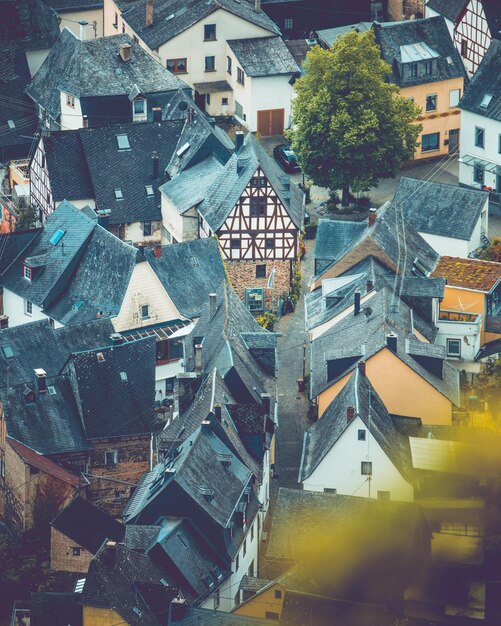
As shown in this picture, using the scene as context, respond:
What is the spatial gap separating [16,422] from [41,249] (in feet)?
47.3

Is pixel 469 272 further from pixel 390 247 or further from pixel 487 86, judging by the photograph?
pixel 487 86

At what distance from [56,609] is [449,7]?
48.3 meters

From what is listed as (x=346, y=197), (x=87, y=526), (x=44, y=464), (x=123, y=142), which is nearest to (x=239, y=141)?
(x=123, y=142)

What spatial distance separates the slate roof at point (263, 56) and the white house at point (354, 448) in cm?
3264

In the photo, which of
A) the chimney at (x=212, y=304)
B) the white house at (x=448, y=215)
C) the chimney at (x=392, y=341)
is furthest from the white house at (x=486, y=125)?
the chimney at (x=392, y=341)

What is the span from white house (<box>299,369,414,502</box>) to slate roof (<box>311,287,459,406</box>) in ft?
10.6

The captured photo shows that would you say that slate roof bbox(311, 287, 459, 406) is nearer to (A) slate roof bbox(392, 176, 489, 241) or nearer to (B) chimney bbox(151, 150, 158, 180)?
(A) slate roof bbox(392, 176, 489, 241)

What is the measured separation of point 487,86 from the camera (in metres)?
76.6

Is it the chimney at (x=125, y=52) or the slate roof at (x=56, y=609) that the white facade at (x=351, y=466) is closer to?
the slate roof at (x=56, y=609)

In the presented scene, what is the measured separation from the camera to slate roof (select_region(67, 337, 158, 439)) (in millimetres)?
57156

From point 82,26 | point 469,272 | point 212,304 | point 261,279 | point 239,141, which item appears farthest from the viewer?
point 82,26

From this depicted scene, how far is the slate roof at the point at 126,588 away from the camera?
42406 millimetres

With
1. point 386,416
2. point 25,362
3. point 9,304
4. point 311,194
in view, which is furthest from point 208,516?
point 311,194

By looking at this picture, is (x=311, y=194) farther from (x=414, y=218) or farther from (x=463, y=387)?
(x=463, y=387)
